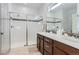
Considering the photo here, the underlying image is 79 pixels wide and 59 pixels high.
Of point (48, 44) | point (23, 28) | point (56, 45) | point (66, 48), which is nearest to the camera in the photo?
point (66, 48)

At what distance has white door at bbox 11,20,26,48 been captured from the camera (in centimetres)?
202

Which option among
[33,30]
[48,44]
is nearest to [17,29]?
[33,30]

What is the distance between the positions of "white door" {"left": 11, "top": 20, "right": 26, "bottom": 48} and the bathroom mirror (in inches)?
22.3

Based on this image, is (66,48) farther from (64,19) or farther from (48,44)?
(64,19)

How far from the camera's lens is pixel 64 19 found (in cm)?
229

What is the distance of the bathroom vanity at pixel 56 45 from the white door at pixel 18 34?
31 centimetres

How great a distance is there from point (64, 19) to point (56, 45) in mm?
604

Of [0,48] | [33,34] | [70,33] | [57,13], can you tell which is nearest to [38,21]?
[33,34]

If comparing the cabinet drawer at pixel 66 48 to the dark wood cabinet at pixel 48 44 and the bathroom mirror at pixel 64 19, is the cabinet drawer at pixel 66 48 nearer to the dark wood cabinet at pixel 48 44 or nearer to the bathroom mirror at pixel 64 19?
the dark wood cabinet at pixel 48 44

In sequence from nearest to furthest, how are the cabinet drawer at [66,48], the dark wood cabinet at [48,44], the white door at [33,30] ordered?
1. the cabinet drawer at [66,48]
2. the white door at [33,30]
3. the dark wood cabinet at [48,44]

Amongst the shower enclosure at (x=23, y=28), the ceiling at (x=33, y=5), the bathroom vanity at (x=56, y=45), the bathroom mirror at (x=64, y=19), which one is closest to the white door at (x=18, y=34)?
the shower enclosure at (x=23, y=28)

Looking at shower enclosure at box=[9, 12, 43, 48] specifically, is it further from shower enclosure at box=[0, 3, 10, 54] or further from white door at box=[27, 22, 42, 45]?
→ shower enclosure at box=[0, 3, 10, 54]

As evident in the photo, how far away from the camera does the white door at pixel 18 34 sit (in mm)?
2023

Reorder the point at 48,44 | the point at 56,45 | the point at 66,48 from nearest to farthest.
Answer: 1. the point at 66,48
2. the point at 56,45
3. the point at 48,44
